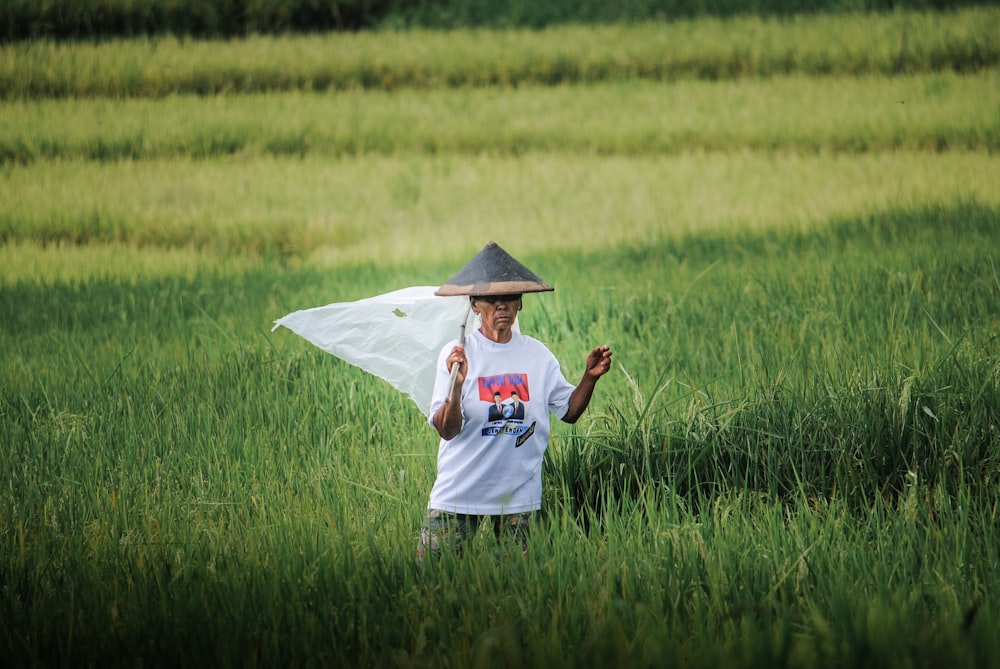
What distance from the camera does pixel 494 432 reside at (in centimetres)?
206

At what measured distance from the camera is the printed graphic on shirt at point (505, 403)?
205 cm

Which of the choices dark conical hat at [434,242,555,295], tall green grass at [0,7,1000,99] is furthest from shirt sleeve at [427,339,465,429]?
tall green grass at [0,7,1000,99]

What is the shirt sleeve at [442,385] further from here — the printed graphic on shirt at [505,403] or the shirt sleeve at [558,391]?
the shirt sleeve at [558,391]

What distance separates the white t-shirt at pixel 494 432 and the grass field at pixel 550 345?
107 millimetres

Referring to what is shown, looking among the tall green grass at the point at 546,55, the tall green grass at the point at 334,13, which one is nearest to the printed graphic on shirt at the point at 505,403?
the tall green grass at the point at 546,55

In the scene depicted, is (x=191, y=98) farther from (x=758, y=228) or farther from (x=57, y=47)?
(x=758, y=228)

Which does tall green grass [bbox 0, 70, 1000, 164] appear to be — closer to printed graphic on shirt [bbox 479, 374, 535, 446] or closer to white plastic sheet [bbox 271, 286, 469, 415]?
white plastic sheet [bbox 271, 286, 469, 415]

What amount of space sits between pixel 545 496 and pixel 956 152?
4.87 metres

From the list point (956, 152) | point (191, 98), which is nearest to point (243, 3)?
point (191, 98)

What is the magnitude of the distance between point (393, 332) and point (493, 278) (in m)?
0.43

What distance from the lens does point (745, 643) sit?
1.48 metres

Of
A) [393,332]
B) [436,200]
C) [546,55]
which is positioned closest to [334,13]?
[546,55]

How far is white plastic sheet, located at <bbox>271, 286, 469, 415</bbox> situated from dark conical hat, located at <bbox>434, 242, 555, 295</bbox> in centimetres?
26

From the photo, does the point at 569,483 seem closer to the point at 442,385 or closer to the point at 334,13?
the point at 442,385
